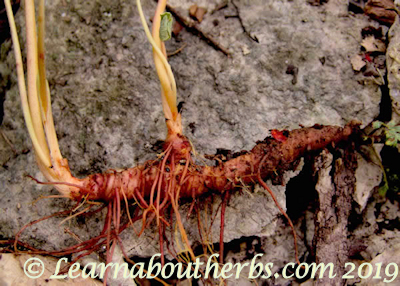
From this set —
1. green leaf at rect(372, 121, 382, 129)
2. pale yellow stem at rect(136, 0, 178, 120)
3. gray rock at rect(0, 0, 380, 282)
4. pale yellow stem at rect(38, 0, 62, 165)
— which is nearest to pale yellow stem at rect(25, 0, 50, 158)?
pale yellow stem at rect(38, 0, 62, 165)

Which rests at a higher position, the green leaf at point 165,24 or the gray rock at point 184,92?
the green leaf at point 165,24

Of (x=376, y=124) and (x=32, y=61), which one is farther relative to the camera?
(x=376, y=124)

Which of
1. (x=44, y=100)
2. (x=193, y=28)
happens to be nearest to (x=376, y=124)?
(x=193, y=28)

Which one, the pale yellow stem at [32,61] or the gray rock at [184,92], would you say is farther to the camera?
the gray rock at [184,92]

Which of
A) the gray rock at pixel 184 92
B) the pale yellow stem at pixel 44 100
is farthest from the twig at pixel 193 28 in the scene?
the pale yellow stem at pixel 44 100

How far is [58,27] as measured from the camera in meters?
1.78

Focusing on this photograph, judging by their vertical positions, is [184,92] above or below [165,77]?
below

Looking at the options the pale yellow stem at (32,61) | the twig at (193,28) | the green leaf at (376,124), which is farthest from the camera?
the twig at (193,28)

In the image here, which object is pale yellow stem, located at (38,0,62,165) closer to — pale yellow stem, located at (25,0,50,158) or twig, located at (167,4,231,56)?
pale yellow stem, located at (25,0,50,158)

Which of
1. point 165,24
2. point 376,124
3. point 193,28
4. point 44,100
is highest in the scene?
point 165,24

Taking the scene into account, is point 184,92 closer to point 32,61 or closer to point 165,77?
point 165,77

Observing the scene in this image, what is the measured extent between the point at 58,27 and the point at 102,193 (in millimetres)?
960

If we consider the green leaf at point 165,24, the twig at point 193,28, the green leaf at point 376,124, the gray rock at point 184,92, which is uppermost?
the green leaf at point 165,24

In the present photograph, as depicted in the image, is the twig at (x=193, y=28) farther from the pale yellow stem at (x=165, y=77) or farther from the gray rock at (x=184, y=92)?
the pale yellow stem at (x=165, y=77)
